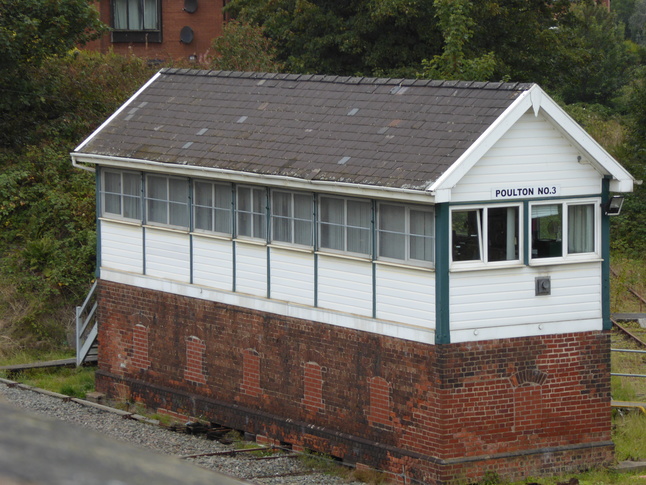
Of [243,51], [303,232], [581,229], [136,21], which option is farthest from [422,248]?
[136,21]

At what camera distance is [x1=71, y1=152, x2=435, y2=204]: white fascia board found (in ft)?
40.0

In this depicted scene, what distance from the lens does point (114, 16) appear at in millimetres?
39531

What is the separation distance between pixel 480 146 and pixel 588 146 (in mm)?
1453

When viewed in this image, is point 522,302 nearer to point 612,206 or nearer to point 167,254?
point 612,206

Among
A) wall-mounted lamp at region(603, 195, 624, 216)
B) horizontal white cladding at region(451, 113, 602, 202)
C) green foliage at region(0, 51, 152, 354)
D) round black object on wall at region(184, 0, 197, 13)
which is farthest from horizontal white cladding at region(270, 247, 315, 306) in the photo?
round black object on wall at region(184, 0, 197, 13)

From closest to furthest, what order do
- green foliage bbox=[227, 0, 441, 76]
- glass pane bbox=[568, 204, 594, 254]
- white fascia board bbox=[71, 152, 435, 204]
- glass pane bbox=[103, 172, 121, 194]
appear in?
white fascia board bbox=[71, 152, 435, 204] → glass pane bbox=[568, 204, 594, 254] → glass pane bbox=[103, 172, 121, 194] → green foliage bbox=[227, 0, 441, 76]

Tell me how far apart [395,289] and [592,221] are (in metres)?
2.49

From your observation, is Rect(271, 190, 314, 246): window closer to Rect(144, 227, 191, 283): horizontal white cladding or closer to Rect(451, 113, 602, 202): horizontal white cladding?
Rect(144, 227, 191, 283): horizontal white cladding

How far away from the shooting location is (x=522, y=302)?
12594mm

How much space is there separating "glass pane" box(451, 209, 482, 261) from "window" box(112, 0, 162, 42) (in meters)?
29.4

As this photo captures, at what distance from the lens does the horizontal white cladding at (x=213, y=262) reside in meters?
15.2

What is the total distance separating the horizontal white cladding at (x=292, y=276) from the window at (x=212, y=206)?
1.10 metres

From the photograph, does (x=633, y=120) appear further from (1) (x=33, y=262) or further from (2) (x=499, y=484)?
(2) (x=499, y=484)

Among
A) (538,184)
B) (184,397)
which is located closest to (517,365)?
(538,184)
